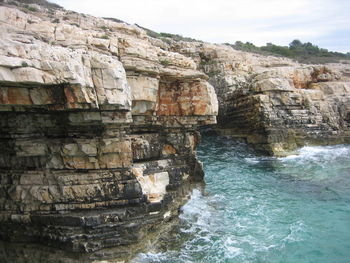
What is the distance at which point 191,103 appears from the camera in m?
13.0

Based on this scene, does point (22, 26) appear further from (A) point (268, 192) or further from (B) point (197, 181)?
(A) point (268, 192)

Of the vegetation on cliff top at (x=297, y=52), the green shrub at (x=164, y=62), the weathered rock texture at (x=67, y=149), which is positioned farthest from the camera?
the vegetation on cliff top at (x=297, y=52)

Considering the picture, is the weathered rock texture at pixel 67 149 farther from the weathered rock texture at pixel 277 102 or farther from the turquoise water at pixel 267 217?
the weathered rock texture at pixel 277 102

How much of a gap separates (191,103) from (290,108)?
15.5 meters

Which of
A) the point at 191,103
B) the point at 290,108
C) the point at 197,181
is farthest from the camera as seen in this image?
the point at 290,108

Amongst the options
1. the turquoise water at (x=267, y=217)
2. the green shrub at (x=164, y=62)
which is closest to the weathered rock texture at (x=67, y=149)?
the turquoise water at (x=267, y=217)

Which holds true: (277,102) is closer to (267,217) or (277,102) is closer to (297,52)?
(267,217)

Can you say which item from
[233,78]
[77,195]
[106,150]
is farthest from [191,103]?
[233,78]

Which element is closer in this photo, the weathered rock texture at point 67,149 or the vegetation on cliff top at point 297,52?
the weathered rock texture at point 67,149

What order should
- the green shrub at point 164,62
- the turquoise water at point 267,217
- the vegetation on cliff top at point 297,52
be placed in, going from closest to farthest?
the turquoise water at point 267,217 → the green shrub at point 164,62 → the vegetation on cliff top at point 297,52

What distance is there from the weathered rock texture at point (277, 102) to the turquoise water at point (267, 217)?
4.59 meters

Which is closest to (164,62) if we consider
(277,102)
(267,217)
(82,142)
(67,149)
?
(82,142)

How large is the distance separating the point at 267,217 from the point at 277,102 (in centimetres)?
1492

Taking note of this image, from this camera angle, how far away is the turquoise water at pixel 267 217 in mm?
9345
